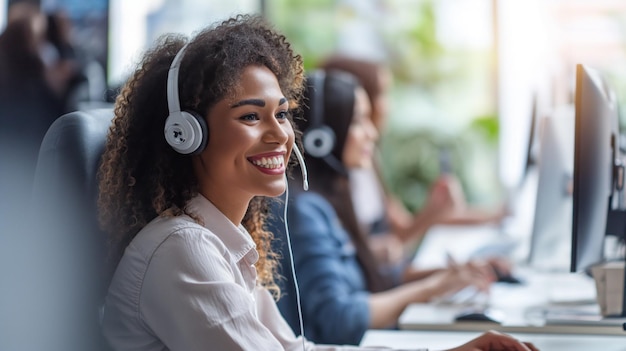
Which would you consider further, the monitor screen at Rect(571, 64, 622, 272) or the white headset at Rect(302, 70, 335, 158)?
the white headset at Rect(302, 70, 335, 158)

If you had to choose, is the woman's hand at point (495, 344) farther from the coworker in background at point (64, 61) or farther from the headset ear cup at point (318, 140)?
the coworker in background at point (64, 61)

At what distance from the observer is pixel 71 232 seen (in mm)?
1088

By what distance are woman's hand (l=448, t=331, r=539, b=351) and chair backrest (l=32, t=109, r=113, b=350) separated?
518mm

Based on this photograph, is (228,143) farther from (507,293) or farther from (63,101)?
(63,101)

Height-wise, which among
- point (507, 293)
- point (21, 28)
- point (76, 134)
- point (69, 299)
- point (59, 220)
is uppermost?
point (21, 28)

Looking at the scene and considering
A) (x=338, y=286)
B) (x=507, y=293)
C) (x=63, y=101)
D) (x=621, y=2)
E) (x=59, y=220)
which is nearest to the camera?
(x=59, y=220)

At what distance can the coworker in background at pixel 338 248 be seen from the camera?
70.9 inches

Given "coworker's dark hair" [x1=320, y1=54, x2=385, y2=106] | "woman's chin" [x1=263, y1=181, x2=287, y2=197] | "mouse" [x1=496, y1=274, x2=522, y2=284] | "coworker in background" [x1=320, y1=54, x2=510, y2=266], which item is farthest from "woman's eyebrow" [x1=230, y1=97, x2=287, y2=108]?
"coworker's dark hair" [x1=320, y1=54, x2=385, y2=106]

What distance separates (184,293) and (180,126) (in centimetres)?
Result: 22

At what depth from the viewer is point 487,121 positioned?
4.26 meters

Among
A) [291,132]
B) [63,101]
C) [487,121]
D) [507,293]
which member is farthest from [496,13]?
[291,132]

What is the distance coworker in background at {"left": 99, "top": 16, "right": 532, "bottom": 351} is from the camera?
1.03 meters

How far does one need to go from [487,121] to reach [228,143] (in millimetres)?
3331

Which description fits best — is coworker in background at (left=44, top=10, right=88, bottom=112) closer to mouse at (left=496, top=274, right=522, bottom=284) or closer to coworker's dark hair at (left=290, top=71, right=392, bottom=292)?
coworker's dark hair at (left=290, top=71, right=392, bottom=292)
